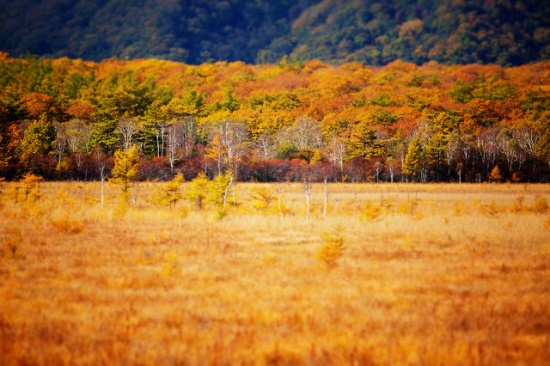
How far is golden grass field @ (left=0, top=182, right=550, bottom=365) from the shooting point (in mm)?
9203

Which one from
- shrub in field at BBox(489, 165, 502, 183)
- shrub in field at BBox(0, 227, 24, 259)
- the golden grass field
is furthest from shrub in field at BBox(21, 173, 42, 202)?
shrub in field at BBox(489, 165, 502, 183)

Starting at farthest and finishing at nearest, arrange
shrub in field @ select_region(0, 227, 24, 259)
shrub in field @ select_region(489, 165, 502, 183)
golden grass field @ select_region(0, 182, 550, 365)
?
shrub in field @ select_region(489, 165, 502, 183)
shrub in field @ select_region(0, 227, 24, 259)
golden grass field @ select_region(0, 182, 550, 365)

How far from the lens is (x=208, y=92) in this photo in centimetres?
12775

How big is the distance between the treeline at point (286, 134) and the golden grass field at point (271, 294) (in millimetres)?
26670

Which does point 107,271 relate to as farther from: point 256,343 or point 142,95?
point 142,95

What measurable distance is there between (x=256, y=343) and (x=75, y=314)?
3.94 metres

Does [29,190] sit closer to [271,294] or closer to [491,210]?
[271,294]

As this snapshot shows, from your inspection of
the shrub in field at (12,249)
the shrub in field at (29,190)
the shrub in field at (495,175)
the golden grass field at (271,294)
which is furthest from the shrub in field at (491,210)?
the shrub in field at (495,175)

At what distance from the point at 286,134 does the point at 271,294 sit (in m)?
65.2

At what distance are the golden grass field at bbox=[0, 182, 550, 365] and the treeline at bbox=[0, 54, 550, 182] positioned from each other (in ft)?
87.5

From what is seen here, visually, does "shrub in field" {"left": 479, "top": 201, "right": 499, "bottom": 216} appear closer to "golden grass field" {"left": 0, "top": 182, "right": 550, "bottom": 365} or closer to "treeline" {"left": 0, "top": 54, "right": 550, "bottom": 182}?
"golden grass field" {"left": 0, "top": 182, "right": 550, "bottom": 365}

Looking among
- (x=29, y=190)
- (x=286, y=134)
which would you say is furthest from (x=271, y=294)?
(x=286, y=134)

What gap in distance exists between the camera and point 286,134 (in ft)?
251

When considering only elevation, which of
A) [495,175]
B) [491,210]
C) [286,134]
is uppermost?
[286,134]
